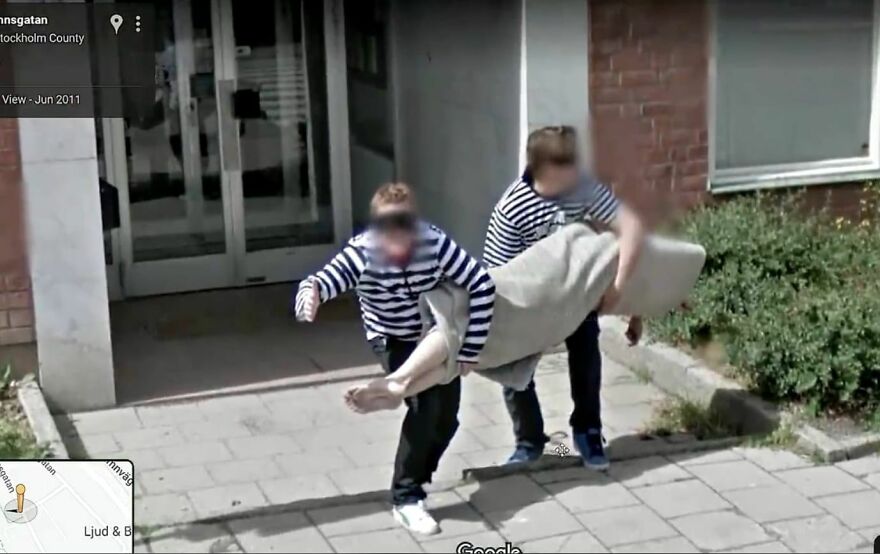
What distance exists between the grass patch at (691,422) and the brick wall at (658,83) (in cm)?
101

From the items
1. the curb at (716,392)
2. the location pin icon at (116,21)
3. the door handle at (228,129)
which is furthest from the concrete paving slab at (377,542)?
the door handle at (228,129)

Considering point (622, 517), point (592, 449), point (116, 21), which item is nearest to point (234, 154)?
point (116, 21)

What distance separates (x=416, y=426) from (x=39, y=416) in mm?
1971

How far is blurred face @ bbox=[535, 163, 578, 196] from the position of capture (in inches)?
191

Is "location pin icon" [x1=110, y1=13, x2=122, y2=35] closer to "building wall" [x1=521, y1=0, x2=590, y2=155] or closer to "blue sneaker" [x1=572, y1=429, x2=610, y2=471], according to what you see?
"building wall" [x1=521, y1=0, x2=590, y2=155]

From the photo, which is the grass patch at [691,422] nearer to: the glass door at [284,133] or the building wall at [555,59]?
the building wall at [555,59]

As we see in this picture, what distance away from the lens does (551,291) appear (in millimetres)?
4781

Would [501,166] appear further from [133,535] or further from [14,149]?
[133,535]

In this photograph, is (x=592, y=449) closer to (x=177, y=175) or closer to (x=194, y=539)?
(x=194, y=539)

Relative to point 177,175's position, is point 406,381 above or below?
below

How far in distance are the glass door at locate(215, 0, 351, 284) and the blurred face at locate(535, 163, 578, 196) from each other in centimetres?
343

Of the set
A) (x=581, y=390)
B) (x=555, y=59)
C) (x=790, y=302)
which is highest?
(x=555, y=59)

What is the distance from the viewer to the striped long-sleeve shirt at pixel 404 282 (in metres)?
4.31

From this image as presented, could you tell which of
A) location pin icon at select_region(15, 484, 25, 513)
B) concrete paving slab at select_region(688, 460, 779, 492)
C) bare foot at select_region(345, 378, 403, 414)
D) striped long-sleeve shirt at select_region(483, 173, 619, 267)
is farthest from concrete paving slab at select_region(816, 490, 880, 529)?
location pin icon at select_region(15, 484, 25, 513)
